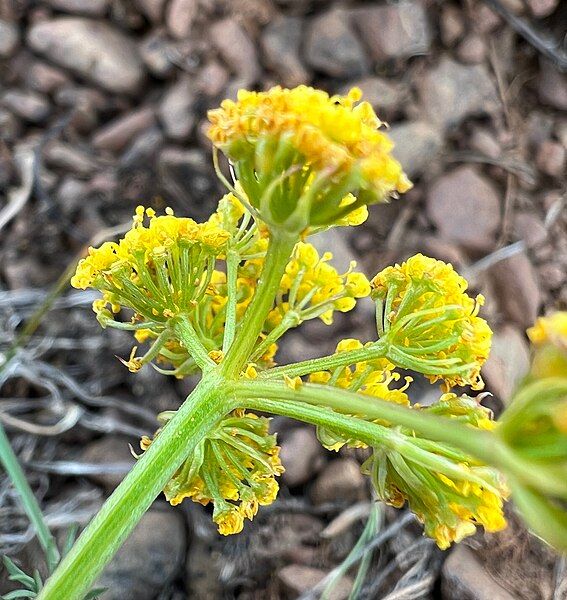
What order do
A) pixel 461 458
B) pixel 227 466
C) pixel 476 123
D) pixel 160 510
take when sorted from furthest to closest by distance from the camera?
pixel 476 123
pixel 160 510
pixel 227 466
pixel 461 458

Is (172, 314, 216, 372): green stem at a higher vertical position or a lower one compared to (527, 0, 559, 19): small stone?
higher

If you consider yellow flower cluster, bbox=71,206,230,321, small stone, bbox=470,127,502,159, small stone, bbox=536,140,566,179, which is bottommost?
small stone, bbox=536,140,566,179

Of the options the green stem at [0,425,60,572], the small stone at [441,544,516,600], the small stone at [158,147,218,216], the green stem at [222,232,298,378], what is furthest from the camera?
the small stone at [158,147,218,216]

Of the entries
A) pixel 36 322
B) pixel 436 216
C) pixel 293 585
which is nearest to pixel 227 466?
pixel 293 585

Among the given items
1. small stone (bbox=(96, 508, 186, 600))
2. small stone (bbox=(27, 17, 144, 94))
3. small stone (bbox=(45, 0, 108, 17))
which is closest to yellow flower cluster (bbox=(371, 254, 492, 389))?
small stone (bbox=(96, 508, 186, 600))

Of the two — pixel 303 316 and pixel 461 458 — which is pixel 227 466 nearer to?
pixel 303 316

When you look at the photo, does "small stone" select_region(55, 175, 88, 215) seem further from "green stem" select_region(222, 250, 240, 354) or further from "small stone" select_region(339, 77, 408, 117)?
"green stem" select_region(222, 250, 240, 354)

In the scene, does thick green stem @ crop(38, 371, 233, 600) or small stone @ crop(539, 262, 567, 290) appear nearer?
thick green stem @ crop(38, 371, 233, 600)
